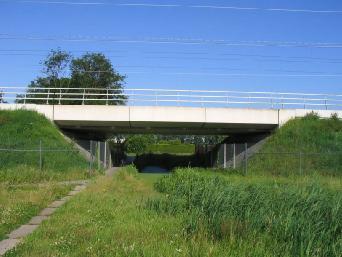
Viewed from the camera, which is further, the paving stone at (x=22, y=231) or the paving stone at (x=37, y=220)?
the paving stone at (x=37, y=220)

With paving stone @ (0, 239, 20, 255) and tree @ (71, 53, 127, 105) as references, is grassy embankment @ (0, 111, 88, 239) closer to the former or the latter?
paving stone @ (0, 239, 20, 255)

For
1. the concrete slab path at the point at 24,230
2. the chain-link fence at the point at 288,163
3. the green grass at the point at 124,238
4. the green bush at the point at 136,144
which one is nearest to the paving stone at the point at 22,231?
the concrete slab path at the point at 24,230

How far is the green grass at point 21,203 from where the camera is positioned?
36.3 feet

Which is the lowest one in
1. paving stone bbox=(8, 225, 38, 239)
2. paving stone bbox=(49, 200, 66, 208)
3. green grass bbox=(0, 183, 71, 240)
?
paving stone bbox=(8, 225, 38, 239)

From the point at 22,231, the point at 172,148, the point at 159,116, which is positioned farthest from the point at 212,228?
the point at 172,148

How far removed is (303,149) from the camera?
35844 mm

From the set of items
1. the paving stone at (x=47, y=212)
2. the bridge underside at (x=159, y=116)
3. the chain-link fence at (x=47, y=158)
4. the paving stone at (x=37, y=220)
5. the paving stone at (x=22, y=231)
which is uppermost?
the bridge underside at (x=159, y=116)

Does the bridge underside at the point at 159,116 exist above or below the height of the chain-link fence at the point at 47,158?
above

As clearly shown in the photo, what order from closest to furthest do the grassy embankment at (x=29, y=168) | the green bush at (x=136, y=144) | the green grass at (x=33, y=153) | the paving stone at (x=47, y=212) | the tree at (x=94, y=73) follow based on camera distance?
the paving stone at (x=47, y=212) → the grassy embankment at (x=29, y=168) → the green grass at (x=33, y=153) → the tree at (x=94, y=73) → the green bush at (x=136, y=144)

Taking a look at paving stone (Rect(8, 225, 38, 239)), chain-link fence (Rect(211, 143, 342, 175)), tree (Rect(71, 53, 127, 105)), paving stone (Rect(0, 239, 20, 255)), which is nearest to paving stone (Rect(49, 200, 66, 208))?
paving stone (Rect(8, 225, 38, 239))

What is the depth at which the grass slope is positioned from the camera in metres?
32.0

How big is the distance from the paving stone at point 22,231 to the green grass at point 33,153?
37.0 feet

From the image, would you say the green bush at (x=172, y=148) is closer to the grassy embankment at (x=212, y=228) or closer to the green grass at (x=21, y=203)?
the green grass at (x=21, y=203)

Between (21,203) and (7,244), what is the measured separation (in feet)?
17.2
